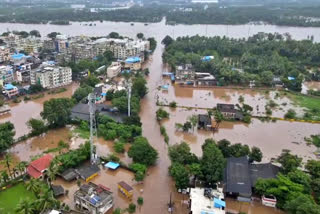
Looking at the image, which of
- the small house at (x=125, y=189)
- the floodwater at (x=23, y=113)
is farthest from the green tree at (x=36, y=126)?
the small house at (x=125, y=189)

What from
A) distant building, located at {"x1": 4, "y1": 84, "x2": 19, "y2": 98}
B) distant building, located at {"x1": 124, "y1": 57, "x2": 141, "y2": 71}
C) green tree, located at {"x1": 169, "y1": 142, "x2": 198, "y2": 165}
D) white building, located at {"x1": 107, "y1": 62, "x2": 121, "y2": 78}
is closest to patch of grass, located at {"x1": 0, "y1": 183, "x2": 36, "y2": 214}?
green tree, located at {"x1": 169, "y1": 142, "x2": 198, "y2": 165}

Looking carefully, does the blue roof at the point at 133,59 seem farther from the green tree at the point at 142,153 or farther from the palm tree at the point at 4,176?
the palm tree at the point at 4,176

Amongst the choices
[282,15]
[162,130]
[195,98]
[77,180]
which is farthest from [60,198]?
[282,15]

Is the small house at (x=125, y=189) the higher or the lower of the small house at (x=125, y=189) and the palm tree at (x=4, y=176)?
the lower

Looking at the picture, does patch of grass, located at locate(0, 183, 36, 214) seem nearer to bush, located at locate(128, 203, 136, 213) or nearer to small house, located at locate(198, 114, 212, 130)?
bush, located at locate(128, 203, 136, 213)

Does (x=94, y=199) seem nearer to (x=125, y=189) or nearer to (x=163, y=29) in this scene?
(x=125, y=189)

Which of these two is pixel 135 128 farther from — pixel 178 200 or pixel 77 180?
pixel 178 200
